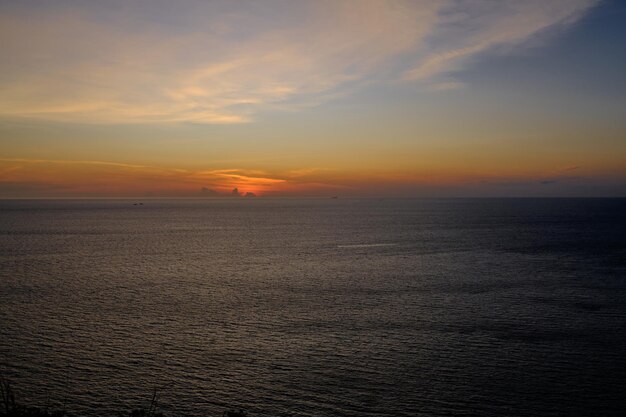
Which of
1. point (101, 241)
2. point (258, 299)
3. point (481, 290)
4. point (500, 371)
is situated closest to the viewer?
point (500, 371)

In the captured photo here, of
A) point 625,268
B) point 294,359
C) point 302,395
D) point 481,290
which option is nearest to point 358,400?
point 302,395

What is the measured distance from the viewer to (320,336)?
52406 millimetres

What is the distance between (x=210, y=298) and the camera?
71.6m

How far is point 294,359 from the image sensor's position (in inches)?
1795

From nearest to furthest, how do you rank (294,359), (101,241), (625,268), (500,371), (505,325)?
(500,371)
(294,359)
(505,325)
(625,268)
(101,241)

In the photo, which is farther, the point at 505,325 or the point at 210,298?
the point at 210,298

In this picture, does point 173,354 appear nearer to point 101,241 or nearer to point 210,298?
point 210,298

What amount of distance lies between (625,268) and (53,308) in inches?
3941

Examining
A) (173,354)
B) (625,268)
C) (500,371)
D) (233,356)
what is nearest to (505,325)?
(500,371)

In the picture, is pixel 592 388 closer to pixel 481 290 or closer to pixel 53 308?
pixel 481 290

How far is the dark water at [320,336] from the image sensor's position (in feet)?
125

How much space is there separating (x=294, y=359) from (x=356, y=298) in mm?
26464

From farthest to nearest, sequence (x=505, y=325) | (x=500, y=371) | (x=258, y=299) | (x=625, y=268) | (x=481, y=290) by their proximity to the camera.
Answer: (x=625, y=268) → (x=481, y=290) → (x=258, y=299) → (x=505, y=325) → (x=500, y=371)

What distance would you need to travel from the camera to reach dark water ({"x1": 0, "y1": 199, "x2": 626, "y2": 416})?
125 ft
